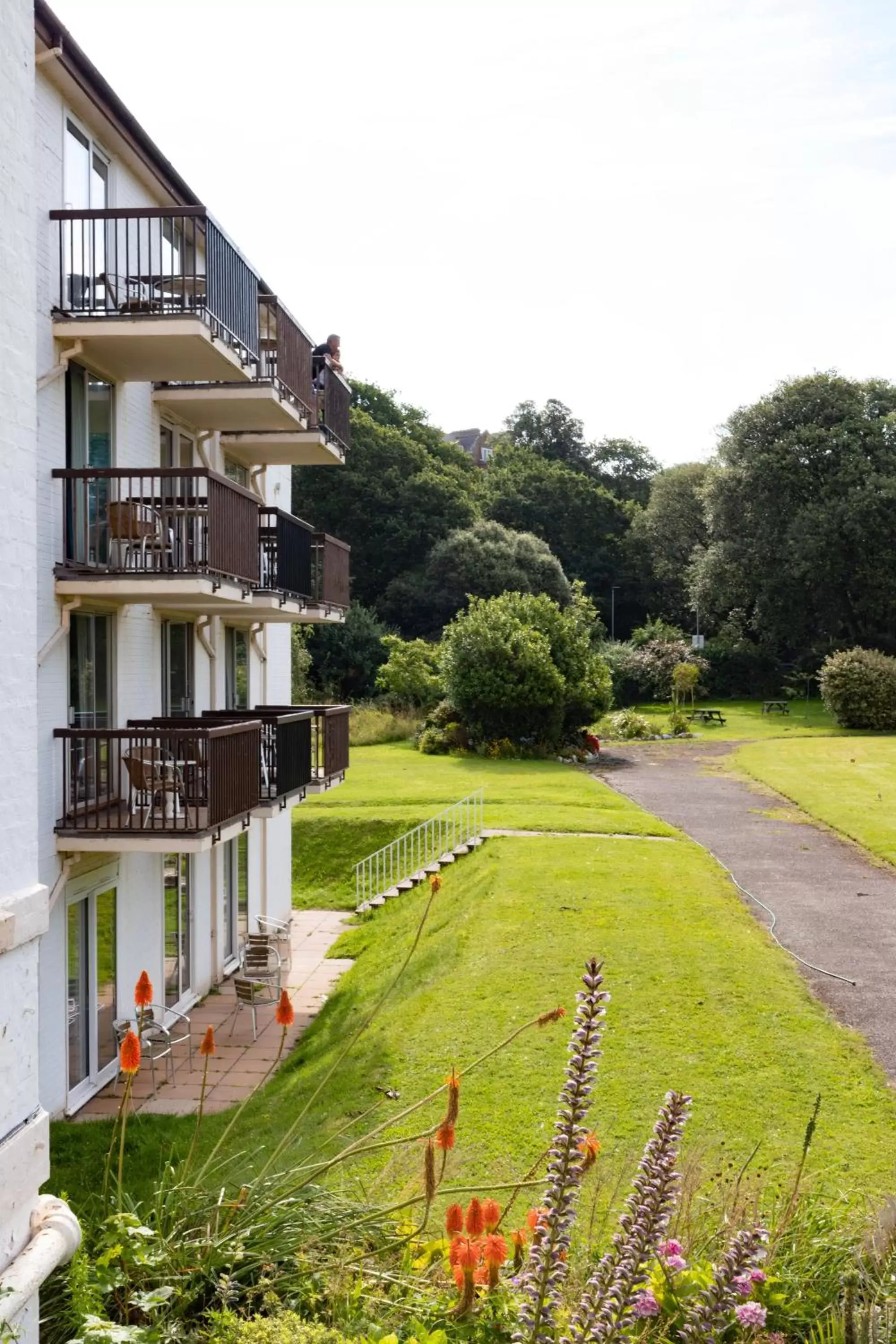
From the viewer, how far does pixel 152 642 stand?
1429 cm

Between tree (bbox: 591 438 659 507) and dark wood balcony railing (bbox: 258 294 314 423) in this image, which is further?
tree (bbox: 591 438 659 507)

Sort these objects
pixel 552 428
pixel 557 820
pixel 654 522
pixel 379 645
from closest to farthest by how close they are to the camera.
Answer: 1. pixel 557 820
2. pixel 379 645
3. pixel 654 522
4. pixel 552 428

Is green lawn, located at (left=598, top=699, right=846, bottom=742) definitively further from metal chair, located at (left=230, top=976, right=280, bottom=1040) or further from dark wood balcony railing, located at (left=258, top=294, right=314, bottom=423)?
metal chair, located at (left=230, top=976, right=280, bottom=1040)

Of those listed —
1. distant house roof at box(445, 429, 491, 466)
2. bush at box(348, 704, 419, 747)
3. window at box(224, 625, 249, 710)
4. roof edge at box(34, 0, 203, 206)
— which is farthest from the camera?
distant house roof at box(445, 429, 491, 466)

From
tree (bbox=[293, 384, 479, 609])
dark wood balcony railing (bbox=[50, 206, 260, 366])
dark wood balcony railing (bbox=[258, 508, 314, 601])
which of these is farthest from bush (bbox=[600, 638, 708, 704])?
dark wood balcony railing (bbox=[50, 206, 260, 366])

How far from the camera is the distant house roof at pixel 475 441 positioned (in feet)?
320

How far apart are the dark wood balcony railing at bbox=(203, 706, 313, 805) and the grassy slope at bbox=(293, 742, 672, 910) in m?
6.04

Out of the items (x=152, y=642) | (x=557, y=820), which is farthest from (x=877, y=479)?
(x=152, y=642)

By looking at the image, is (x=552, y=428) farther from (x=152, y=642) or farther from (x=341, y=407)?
(x=152, y=642)

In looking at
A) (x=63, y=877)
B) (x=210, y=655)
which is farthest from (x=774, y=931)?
(x=63, y=877)

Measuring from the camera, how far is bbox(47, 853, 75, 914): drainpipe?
37.6ft

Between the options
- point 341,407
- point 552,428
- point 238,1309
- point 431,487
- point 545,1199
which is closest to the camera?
point 545,1199

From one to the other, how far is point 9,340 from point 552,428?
75338mm

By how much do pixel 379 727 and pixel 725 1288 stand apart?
34532 mm
